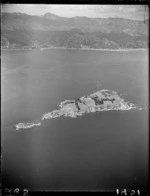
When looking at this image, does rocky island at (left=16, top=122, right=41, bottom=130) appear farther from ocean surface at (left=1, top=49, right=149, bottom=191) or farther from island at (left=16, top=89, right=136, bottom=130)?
island at (left=16, top=89, right=136, bottom=130)

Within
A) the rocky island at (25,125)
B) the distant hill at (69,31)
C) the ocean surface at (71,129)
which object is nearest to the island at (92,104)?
the ocean surface at (71,129)

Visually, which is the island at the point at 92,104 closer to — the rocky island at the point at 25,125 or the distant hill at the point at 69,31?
the rocky island at the point at 25,125

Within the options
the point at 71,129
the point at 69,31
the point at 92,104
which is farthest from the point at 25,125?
the point at 69,31

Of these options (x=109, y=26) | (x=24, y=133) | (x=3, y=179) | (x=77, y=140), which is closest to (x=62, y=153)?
(x=77, y=140)

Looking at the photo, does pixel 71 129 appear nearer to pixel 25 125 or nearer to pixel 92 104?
pixel 92 104

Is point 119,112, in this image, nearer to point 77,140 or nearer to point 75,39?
point 77,140

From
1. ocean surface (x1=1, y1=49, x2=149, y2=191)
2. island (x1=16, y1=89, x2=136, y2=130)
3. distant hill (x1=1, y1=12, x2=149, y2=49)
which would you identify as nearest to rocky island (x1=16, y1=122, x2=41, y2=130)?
ocean surface (x1=1, y1=49, x2=149, y2=191)
